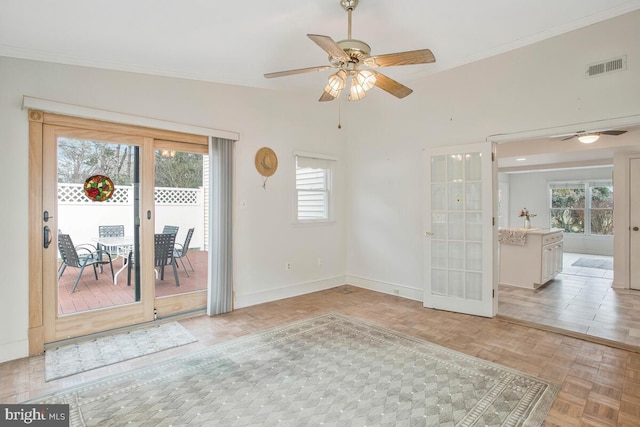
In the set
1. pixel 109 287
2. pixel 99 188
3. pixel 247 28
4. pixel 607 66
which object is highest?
pixel 247 28

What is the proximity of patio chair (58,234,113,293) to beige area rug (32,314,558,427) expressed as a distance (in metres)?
1.29

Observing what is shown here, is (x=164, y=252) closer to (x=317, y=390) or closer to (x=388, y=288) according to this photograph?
(x=317, y=390)

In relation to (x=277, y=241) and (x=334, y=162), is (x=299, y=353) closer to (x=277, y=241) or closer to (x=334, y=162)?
(x=277, y=241)

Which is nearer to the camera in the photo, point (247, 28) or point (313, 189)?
point (247, 28)

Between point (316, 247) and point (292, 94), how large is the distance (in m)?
2.36

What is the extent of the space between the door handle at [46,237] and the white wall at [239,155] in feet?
0.43

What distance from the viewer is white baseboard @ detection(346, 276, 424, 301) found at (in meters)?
4.69

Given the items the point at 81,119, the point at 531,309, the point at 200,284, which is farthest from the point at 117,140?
the point at 531,309

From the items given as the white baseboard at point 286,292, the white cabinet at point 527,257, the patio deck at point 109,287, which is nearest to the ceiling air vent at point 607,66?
the white cabinet at point 527,257

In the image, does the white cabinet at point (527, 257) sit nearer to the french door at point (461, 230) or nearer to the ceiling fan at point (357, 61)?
the french door at point (461, 230)

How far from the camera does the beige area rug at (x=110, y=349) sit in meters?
2.72

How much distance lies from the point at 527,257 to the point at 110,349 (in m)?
5.84

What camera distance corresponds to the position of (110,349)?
10.0ft

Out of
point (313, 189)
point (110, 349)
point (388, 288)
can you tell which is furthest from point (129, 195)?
point (388, 288)
